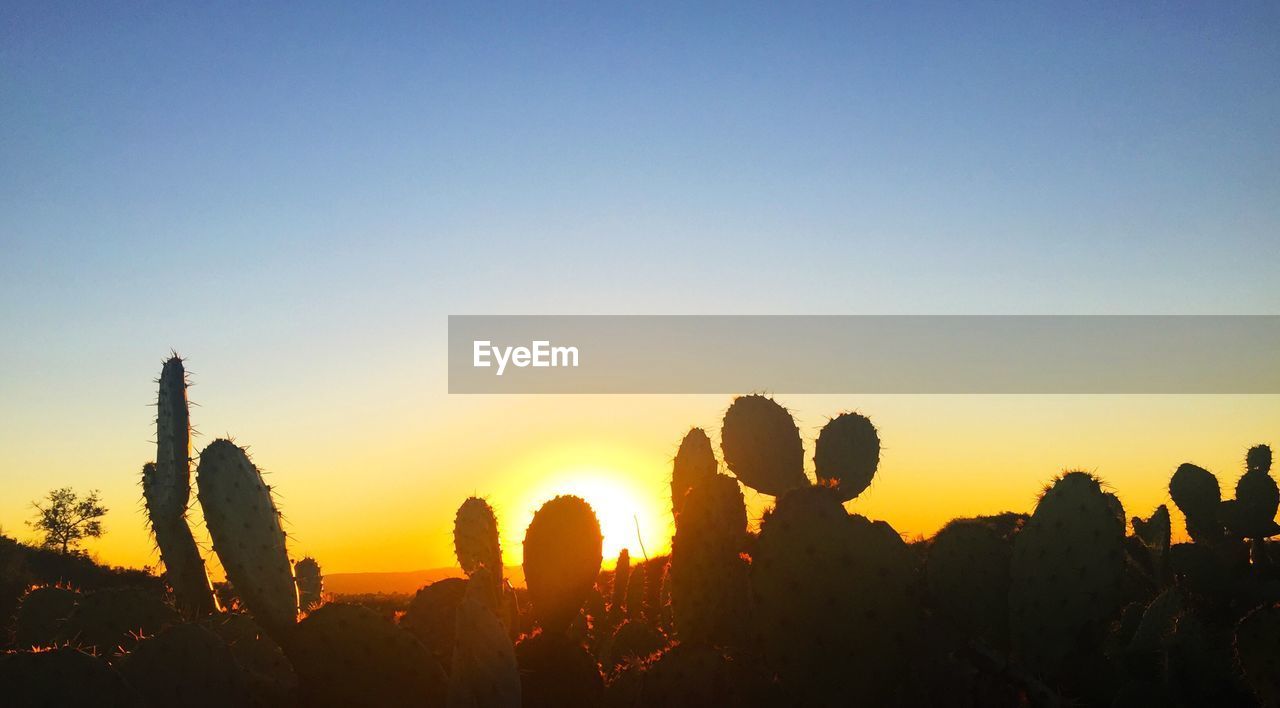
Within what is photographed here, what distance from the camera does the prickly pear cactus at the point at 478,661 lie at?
3.74 m

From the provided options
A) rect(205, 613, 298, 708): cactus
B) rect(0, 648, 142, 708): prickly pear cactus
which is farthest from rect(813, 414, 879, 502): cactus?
rect(0, 648, 142, 708): prickly pear cactus

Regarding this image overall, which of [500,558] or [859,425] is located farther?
[859,425]

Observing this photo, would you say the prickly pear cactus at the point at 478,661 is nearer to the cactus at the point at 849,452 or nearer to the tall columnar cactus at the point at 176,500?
the tall columnar cactus at the point at 176,500

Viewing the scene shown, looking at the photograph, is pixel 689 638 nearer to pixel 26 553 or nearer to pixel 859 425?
pixel 859 425

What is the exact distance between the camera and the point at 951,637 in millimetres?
4773

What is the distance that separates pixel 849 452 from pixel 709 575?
117 inches

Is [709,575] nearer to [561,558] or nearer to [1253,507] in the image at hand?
[561,558]

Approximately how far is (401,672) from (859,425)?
4.54 meters

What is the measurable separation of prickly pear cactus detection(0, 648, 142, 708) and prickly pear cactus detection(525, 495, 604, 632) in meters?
1.98

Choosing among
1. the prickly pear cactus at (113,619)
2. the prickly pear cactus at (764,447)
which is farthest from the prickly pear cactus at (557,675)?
the prickly pear cactus at (764,447)

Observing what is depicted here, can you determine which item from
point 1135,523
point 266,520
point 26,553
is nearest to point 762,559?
point 266,520

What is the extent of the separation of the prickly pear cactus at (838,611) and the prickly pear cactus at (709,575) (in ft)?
2.24

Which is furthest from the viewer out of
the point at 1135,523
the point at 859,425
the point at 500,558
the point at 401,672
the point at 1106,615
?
the point at 1135,523

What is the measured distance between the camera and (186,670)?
3.91 metres
